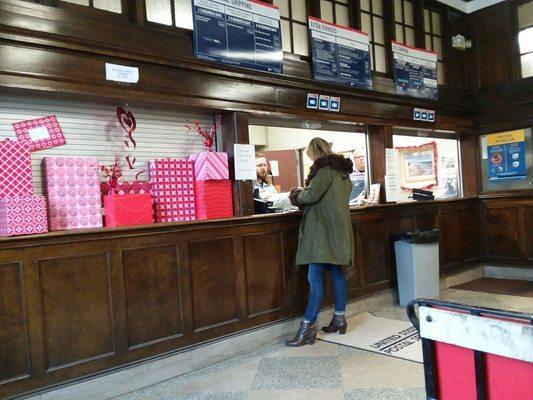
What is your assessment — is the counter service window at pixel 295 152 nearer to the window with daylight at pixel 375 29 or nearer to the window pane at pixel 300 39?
the window with daylight at pixel 375 29

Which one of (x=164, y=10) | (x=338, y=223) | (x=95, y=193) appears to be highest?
(x=164, y=10)

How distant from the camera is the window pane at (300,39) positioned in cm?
472

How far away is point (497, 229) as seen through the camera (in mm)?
6566

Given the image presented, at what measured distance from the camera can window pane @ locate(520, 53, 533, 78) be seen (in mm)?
6238

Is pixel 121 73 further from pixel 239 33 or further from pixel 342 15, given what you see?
pixel 342 15

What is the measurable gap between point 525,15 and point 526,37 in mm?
303

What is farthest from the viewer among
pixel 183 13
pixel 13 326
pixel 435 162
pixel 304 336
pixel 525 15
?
pixel 435 162

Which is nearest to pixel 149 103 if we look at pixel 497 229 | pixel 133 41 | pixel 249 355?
pixel 133 41

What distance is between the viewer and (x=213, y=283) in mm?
3688

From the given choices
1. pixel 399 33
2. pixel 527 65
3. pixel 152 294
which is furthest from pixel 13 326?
pixel 527 65

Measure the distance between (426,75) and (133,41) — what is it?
4137mm

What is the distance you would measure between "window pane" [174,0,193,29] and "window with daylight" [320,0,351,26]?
1793mm

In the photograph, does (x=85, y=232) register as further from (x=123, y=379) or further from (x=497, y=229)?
(x=497, y=229)

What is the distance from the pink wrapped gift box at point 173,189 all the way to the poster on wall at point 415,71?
315 cm
